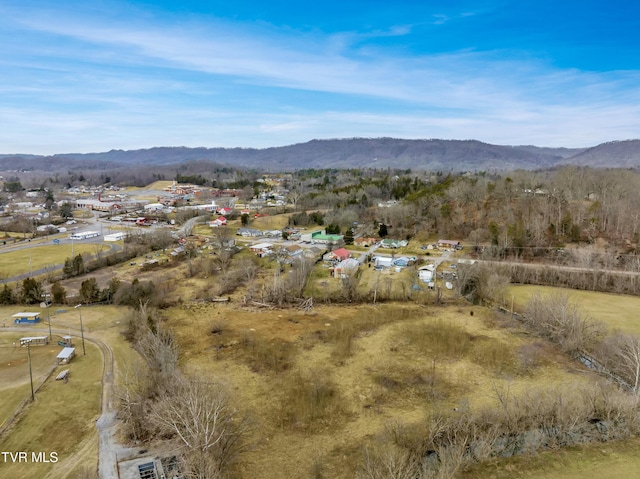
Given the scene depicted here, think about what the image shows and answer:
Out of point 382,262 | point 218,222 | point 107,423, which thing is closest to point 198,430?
point 107,423

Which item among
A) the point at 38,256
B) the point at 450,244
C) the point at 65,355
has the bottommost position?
the point at 65,355

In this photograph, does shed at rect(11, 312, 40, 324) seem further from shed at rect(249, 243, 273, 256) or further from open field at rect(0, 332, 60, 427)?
shed at rect(249, 243, 273, 256)

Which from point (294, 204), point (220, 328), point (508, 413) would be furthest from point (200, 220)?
point (508, 413)

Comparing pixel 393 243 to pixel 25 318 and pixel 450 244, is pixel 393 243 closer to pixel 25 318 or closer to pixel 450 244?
pixel 450 244

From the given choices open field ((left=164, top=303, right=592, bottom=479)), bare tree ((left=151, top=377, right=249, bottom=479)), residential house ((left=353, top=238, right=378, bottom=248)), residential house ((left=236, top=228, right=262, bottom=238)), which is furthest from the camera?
residential house ((left=236, top=228, right=262, bottom=238))

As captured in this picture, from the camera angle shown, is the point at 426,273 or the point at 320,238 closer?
the point at 426,273

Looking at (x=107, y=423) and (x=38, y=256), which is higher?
(x=38, y=256)

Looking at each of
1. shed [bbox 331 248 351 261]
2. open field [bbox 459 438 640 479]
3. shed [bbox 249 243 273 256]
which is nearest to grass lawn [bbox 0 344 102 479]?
open field [bbox 459 438 640 479]
